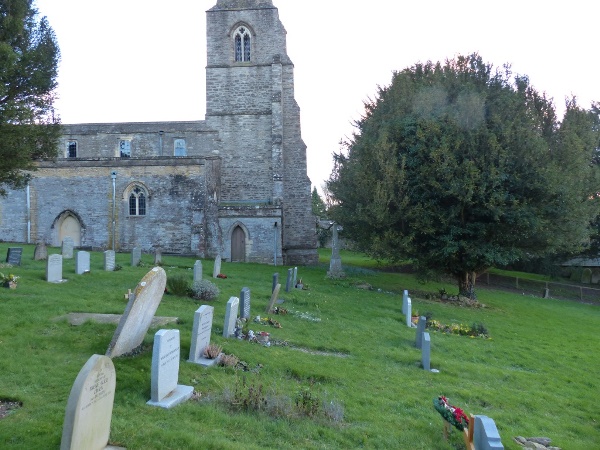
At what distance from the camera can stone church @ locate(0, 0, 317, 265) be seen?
3028cm

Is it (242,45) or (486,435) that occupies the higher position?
(242,45)

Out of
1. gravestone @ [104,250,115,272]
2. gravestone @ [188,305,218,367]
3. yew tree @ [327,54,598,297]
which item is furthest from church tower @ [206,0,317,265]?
gravestone @ [188,305,218,367]

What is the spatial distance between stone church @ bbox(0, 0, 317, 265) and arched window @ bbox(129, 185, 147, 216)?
6cm

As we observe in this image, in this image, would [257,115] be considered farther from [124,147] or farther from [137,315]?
[137,315]

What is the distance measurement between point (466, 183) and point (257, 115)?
19362 mm

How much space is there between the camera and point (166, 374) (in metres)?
6.69

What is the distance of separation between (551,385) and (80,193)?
27.3 m

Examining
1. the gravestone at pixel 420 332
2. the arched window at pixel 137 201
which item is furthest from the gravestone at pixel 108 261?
the arched window at pixel 137 201

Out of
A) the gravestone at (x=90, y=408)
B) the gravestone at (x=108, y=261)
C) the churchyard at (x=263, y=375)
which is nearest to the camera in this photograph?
the gravestone at (x=90, y=408)

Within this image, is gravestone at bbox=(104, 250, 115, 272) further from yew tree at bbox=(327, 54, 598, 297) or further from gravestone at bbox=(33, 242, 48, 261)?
yew tree at bbox=(327, 54, 598, 297)

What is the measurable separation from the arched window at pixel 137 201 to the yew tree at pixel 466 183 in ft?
45.0

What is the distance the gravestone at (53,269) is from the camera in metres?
14.9

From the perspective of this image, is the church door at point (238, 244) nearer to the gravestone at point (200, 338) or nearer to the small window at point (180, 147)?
the small window at point (180, 147)

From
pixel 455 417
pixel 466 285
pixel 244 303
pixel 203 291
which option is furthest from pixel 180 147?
pixel 455 417
